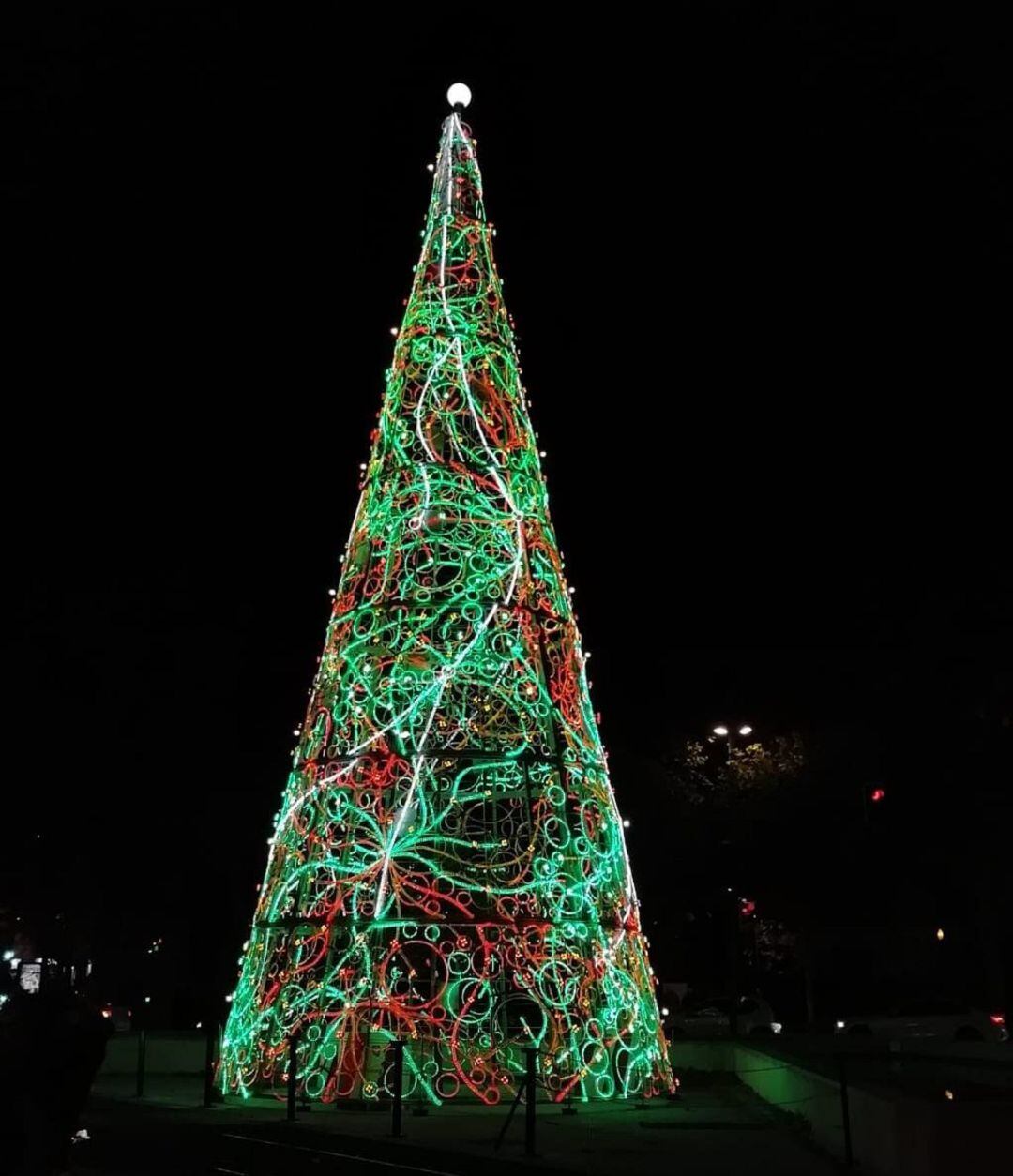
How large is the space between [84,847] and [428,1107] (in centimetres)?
1779

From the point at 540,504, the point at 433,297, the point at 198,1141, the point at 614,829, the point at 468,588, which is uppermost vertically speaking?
the point at 433,297

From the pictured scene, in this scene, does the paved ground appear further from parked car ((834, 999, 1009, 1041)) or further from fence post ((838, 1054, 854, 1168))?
parked car ((834, 999, 1009, 1041))

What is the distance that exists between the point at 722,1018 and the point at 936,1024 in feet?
13.7

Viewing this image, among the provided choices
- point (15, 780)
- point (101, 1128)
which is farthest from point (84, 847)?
point (101, 1128)

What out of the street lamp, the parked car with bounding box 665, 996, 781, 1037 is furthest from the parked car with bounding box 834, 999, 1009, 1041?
the street lamp

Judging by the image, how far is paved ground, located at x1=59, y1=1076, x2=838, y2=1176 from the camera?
9438mm

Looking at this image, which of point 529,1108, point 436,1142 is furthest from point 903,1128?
point 436,1142

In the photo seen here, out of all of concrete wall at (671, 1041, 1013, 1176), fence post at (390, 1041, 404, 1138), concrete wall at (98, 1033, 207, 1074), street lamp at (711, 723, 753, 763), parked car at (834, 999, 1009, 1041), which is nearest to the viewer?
concrete wall at (671, 1041, 1013, 1176)

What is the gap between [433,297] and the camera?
46.6ft

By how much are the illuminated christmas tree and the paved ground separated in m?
0.59

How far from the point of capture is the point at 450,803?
13.3 meters

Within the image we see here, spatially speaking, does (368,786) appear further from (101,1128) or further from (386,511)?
(101,1128)

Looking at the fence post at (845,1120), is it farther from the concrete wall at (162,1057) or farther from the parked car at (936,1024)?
the parked car at (936,1024)

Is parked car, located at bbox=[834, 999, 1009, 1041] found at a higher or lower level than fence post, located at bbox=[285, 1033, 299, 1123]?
higher
